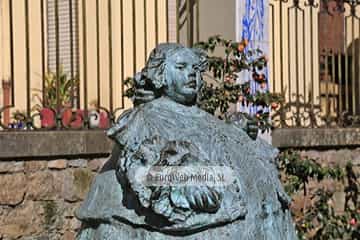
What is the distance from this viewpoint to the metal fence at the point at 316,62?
8.07 meters

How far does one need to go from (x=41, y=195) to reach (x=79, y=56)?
43.6 inches

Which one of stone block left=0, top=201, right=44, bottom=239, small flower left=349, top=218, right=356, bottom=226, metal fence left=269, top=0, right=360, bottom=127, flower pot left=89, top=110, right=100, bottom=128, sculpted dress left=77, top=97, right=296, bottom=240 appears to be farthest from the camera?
metal fence left=269, top=0, right=360, bottom=127

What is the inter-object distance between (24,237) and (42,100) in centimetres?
93

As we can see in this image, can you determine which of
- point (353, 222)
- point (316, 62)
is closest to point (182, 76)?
point (353, 222)

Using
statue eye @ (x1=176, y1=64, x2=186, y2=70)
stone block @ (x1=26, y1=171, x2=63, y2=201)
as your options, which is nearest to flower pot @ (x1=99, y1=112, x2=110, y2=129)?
stone block @ (x1=26, y1=171, x2=63, y2=201)

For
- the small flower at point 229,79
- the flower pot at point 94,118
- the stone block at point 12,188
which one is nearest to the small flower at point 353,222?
the small flower at point 229,79

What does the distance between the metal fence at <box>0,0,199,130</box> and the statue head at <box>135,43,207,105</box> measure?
330 cm

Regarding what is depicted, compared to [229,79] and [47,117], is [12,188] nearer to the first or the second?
[47,117]

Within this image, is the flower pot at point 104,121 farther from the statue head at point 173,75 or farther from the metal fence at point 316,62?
the statue head at point 173,75

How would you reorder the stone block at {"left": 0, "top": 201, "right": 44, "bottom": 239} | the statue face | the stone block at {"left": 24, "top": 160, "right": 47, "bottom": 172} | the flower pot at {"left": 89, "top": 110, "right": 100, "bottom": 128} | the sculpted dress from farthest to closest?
the flower pot at {"left": 89, "top": 110, "right": 100, "bottom": 128}
the stone block at {"left": 24, "top": 160, "right": 47, "bottom": 172}
the stone block at {"left": 0, "top": 201, "right": 44, "bottom": 239}
the statue face
the sculpted dress

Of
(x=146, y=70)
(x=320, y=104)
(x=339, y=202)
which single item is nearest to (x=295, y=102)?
(x=320, y=104)

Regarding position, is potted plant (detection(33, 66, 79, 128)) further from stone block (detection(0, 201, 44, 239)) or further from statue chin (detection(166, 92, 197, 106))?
statue chin (detection(166, 92, 197, 106))

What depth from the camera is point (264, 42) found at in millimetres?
7715

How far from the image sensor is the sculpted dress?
259cm
